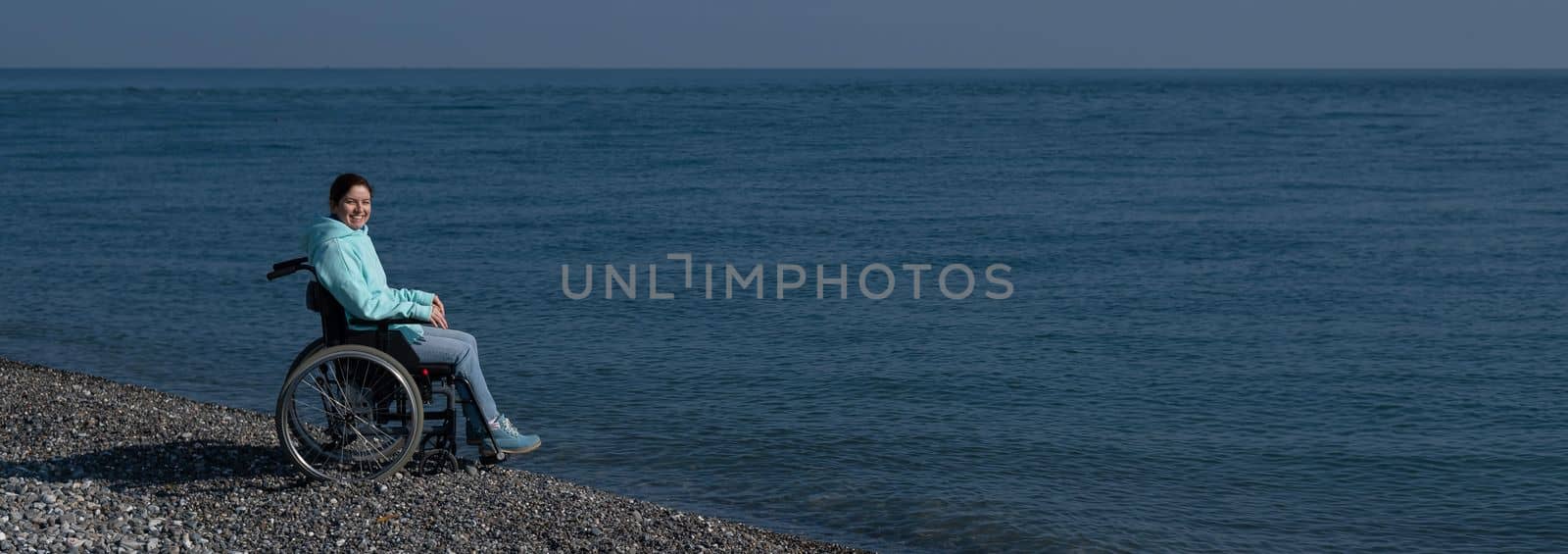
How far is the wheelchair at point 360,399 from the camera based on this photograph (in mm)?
6793

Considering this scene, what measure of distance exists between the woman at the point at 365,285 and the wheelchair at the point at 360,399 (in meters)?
0.06

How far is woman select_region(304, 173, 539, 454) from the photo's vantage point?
21.9 feet

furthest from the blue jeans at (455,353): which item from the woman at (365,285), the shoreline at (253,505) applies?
the shoreline at (253,505)

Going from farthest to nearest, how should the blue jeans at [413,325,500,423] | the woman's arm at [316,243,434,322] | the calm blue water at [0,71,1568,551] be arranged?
the calm blue water at [0,71,1568,551], the blue jeans at [413,325,500,423], the woman's arm at [316,243,434,322]

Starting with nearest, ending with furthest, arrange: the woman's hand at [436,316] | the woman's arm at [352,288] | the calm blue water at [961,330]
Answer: the woman's arm at [352,288], the woman's hand at [436,316], the calm blue water at [961,330]

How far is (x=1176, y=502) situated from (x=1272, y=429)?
80.8 inches

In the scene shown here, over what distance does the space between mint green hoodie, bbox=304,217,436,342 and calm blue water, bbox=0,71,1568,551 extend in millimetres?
2579

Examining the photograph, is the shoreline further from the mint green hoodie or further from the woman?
the mint green hoodie

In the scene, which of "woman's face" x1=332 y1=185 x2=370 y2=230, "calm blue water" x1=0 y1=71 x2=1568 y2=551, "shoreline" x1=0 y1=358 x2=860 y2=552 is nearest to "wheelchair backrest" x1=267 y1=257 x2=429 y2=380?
"woman's face" x1=332 y1=185 x2=370 y2=230

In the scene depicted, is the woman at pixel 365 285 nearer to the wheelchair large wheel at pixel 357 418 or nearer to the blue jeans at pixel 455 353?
the blue jeans at pixel 455 353

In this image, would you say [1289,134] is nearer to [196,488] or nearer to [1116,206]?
[1116,206]

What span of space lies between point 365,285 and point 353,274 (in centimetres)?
8

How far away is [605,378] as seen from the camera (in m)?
11.9

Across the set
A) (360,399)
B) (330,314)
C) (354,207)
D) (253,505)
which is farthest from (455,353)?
(253,505)
